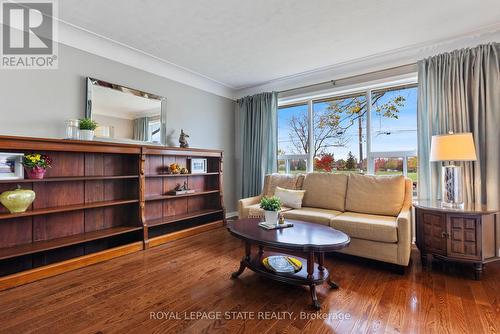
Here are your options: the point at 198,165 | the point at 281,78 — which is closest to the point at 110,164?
the point at 198,165

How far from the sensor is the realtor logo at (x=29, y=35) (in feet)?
7.66

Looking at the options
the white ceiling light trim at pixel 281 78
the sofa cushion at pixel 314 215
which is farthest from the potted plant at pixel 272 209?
the white ceiling light trim at pixel 281 78

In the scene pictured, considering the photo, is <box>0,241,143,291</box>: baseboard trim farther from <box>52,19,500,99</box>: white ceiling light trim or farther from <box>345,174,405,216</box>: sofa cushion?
<box>345,174,405,216</box>: sofa cushion

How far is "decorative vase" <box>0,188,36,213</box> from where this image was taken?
2.13 m

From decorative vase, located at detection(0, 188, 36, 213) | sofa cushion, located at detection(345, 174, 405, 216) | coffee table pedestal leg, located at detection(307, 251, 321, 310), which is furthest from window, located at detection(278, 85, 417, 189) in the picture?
decorative vase, located at detection(0, 188, 36, 213)

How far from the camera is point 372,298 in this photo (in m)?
1.93

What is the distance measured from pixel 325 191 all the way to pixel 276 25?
6.99 ft

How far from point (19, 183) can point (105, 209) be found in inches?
34.6

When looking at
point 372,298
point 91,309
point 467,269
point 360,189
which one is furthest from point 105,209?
point 467,269

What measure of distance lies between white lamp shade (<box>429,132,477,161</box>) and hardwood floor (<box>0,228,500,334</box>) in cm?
110

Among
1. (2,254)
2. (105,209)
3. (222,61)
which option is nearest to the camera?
(2,254)

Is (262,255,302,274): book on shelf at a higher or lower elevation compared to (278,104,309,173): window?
lower

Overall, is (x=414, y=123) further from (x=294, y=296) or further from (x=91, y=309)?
(x=91, y=309)

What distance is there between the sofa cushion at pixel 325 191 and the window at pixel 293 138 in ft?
2.51
